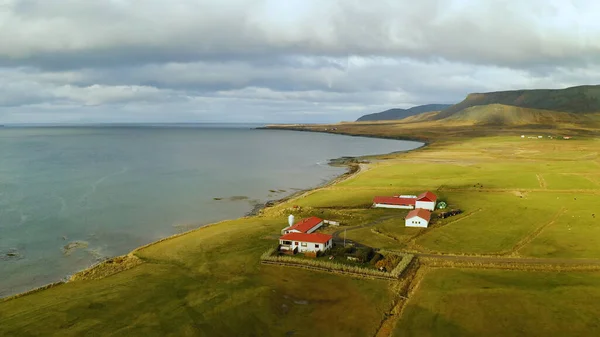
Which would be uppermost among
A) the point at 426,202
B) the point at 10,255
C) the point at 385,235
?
the point at 426,202

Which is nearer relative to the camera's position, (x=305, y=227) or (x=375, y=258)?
(x=375, y=258)

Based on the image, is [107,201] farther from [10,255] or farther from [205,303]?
[205,303]

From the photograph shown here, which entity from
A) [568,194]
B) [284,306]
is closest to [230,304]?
[284,306]

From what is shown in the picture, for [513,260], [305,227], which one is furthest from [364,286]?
[513,260]

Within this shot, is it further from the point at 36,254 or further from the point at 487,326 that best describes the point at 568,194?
the point at 36,254

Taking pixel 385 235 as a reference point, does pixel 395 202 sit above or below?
above

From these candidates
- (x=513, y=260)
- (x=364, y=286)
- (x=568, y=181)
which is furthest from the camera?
(x=568, y=181)

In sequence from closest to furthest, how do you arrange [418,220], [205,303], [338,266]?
[205,303] → [338,266] → [418,220]

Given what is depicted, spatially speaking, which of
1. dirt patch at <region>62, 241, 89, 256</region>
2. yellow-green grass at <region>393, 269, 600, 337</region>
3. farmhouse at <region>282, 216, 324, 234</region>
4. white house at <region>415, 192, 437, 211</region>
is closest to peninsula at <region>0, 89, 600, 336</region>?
yellow-green grass at <region>393, 269, 600, 337</region>
